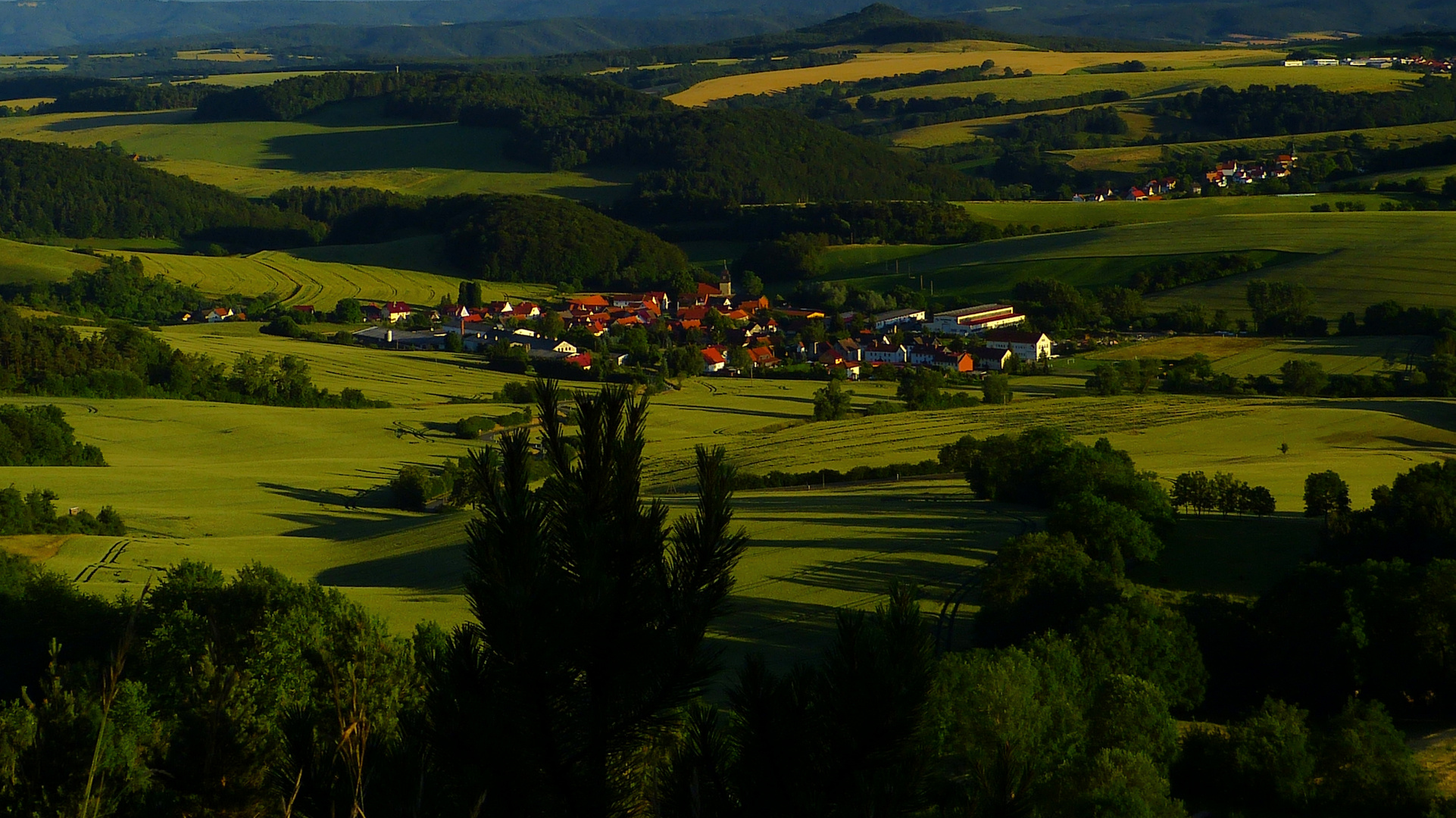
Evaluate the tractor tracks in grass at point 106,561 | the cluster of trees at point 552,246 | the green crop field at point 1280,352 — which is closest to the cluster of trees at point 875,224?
the cluster of trees at point 552,246

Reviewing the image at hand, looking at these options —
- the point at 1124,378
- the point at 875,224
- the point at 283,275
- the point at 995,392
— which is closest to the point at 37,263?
the point at 283,275

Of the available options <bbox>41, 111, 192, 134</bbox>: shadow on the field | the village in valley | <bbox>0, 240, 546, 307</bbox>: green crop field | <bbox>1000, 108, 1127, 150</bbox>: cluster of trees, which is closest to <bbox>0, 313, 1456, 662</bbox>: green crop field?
the village in valley

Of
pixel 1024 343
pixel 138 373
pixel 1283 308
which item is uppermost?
pixel 1283 308

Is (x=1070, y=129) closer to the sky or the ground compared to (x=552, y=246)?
closer to the sky

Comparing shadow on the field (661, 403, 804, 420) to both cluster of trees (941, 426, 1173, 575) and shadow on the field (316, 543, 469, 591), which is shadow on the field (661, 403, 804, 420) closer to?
cluster of trees (941, 426, 1173, 575)

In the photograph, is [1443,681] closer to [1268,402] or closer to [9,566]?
[9,566]

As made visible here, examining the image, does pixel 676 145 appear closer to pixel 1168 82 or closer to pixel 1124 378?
pixel 1168 82

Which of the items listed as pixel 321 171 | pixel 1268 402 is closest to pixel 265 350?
pixel 1268 402

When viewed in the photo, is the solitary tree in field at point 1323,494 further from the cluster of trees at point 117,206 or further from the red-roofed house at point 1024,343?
the cluster of trees at point 117,206
